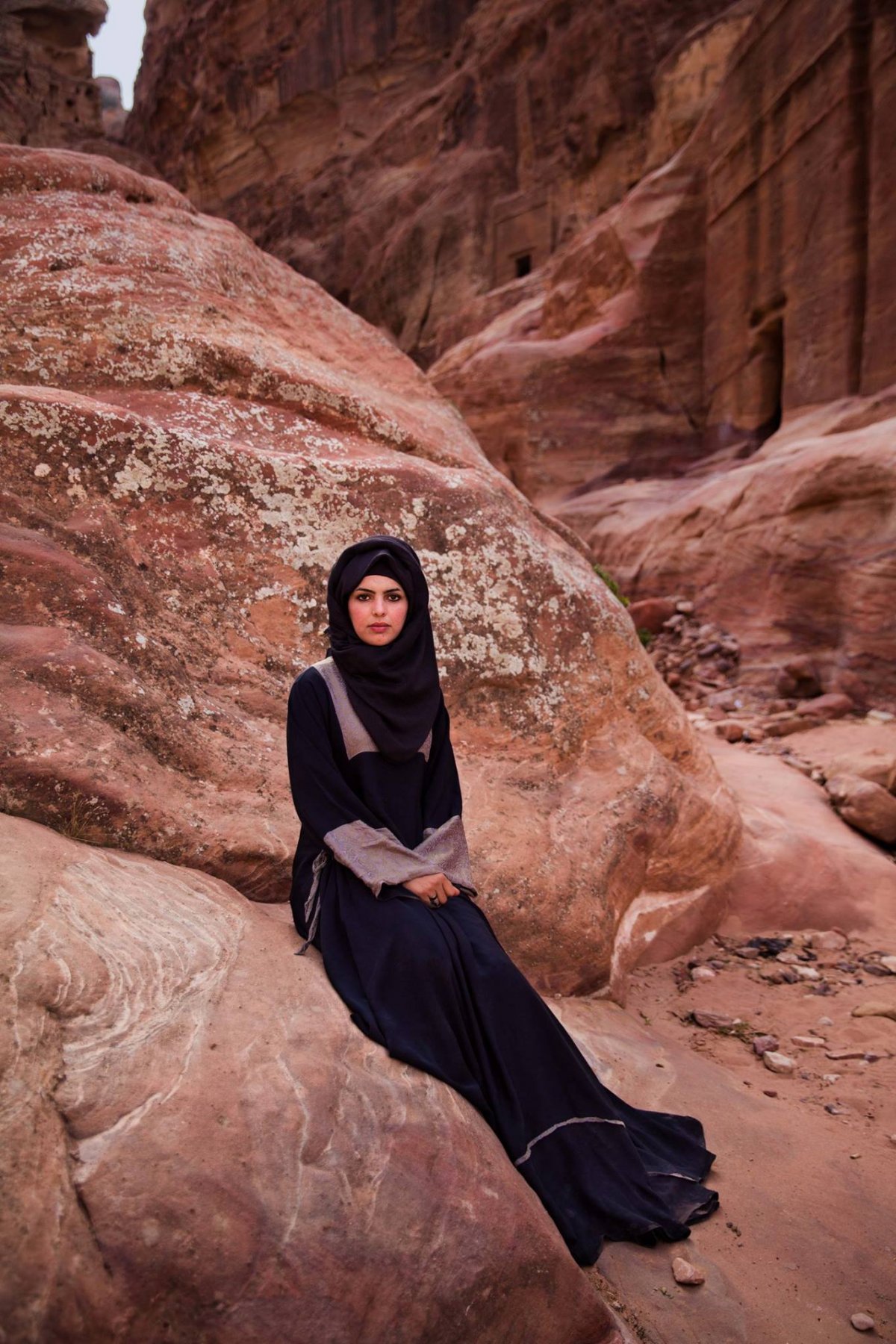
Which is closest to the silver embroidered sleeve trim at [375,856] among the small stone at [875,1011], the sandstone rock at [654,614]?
the small stone at [875,1011]

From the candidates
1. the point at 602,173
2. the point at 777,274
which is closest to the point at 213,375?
the point at 777,274

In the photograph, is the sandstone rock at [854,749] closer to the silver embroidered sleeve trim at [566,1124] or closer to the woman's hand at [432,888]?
the silver embroidered sleeve trim at [566,1124]

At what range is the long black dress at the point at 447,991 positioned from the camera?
1.97 metres

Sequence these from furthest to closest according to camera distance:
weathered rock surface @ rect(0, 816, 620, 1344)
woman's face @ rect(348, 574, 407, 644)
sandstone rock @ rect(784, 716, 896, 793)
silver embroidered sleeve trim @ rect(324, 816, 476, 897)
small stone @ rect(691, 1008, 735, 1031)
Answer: sandstone rock @ rect(784, 716, 896, 793) → small stone @ rect(691, 1008, 735, 1031) → woman's face @ rect(348, 574, 407, 644) → silver embroidered sleeve trim @ rect(324, 816, 476, 897) → weathered rock surface @ rect(0, 816, 620, 1344)

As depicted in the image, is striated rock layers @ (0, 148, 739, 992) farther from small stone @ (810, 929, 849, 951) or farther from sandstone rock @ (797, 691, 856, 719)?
sandstone rock @ (797, 691, 856, 719)

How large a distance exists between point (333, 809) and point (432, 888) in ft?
1.01

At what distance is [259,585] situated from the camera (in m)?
3.33

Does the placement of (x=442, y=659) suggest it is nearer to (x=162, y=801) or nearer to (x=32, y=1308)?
(x=162, y=801)

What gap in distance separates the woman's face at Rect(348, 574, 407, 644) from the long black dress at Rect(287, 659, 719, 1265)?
0.54ft

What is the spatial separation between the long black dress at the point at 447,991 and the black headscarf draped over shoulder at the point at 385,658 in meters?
0.05

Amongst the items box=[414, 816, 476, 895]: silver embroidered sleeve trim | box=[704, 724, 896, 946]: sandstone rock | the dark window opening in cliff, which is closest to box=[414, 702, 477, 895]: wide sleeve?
box=[414, 816, 476, 895]: silver embroidered sleeve trim

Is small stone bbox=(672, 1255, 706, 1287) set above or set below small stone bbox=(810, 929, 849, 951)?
above

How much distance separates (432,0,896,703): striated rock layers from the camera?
26.4 feet

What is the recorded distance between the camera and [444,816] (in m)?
2.40
